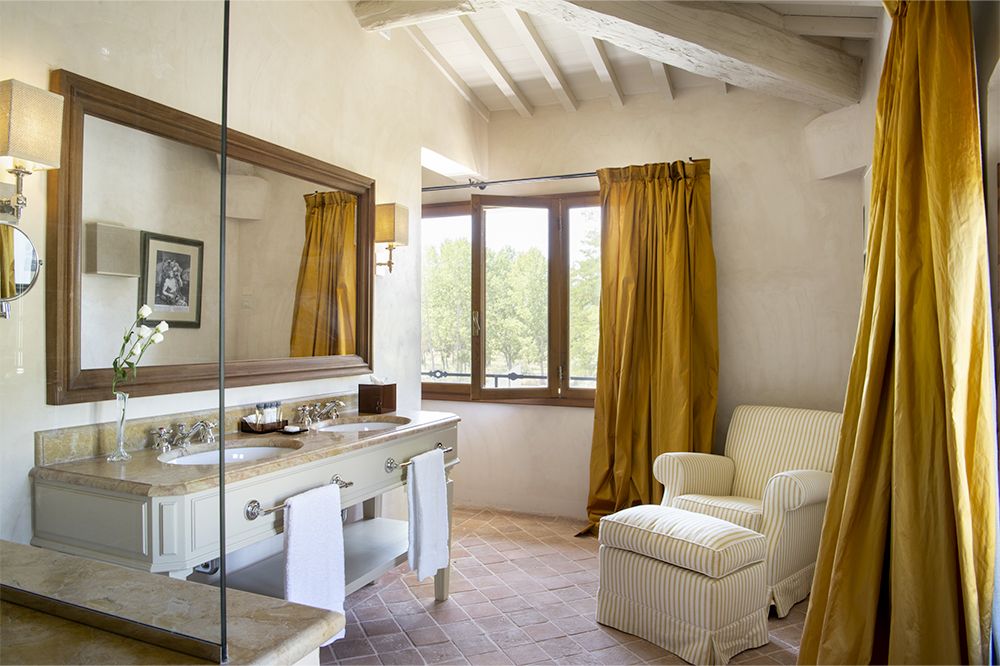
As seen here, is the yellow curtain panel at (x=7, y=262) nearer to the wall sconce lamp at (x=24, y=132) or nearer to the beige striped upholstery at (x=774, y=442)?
the wall sconce lamp at (x=24, y=132)

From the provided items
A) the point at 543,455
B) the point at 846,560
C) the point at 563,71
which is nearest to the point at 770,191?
the point at 563,71

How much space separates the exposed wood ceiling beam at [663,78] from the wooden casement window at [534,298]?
2.64 ft

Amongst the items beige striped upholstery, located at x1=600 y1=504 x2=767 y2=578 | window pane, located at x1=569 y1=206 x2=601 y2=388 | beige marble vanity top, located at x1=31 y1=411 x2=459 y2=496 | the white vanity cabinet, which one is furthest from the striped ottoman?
window pane, located at x1=569 y1=206 x2=601 y2=388

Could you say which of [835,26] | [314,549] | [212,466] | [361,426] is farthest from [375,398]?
[835,26]

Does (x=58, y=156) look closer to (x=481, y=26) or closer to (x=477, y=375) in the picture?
(x=481, y=26)

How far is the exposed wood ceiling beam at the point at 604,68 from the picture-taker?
12.7ft

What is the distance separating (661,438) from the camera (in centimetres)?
414

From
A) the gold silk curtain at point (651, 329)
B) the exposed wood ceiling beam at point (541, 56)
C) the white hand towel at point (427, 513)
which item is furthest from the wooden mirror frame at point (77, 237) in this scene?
the gold silk curtain at point (651, 329)

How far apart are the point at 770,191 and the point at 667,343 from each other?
1.12 metres

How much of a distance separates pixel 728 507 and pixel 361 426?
5.92 ft

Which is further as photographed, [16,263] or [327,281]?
[327,281]

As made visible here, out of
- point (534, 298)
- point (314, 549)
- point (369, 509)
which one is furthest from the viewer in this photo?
point (534, 298)

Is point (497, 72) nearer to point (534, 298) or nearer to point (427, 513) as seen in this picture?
point (534, 298)

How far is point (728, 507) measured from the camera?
3.25 metres
